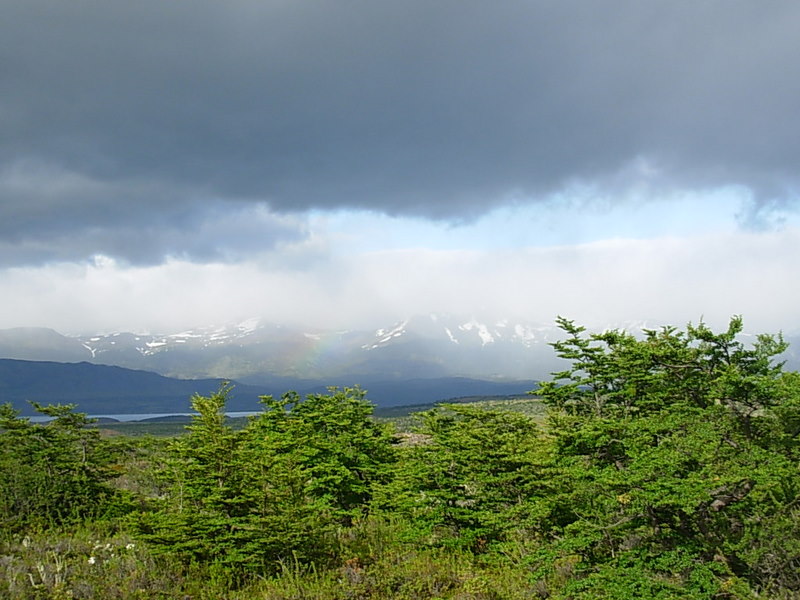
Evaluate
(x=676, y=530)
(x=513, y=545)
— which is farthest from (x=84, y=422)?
(x=676, y=530)

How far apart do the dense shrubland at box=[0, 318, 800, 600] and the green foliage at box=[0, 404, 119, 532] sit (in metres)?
0.10

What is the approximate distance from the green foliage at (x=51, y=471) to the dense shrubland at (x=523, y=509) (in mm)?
95

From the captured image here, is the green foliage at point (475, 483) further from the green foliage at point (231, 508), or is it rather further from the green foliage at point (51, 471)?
the green foliage at point (51, 471)

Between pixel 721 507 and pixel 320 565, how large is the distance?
8.20 m

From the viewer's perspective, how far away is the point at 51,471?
16.6 metres

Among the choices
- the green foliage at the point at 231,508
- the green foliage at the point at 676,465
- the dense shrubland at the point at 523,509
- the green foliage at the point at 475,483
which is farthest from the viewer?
the green foliage at the point at 475,483

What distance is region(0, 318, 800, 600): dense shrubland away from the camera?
31.7 ft

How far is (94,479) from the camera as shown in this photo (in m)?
17.2

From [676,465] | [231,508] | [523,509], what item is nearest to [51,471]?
[231,508]

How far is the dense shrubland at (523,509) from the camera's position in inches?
380

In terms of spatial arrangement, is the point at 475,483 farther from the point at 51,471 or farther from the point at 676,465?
the point at 51,471

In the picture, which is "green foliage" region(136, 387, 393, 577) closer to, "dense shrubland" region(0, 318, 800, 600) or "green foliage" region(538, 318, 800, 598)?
"dense shrubland" region(0, 318, 800, 600)

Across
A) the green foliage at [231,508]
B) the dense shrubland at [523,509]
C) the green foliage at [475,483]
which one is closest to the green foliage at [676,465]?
the dense shrubland at [523,509]

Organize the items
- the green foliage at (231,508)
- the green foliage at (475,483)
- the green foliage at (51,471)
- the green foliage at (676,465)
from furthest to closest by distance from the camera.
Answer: the green foliage at (51,471), the green foliage at (475,483), the green foliage at (231,508), the green foliage at (676,465)
